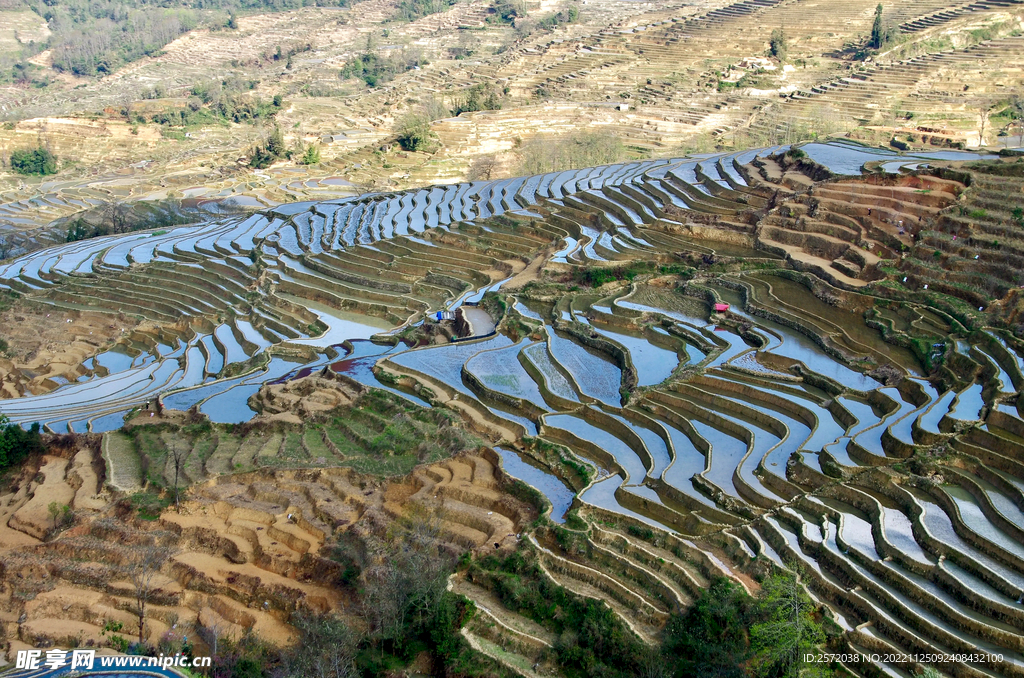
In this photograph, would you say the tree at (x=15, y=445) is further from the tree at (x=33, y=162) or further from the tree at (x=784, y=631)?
the tree at (x=33, y=162)

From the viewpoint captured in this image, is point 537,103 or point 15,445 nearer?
point 15,445

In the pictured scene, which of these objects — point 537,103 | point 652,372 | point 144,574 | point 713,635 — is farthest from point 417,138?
point 713,635

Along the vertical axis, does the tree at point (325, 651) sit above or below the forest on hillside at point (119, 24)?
below

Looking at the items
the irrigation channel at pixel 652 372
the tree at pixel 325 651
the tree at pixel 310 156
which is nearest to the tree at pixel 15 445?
the irrigation channel at pixel 652 372

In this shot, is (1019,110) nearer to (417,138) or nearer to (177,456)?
(417,138)

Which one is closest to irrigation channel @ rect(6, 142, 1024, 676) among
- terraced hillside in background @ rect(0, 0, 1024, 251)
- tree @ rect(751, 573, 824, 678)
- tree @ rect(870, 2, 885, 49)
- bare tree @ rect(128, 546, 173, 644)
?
tree @ rect(751, 573, 824, 678)

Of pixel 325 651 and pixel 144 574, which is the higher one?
pixel 325 651
